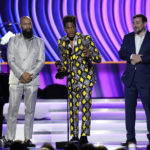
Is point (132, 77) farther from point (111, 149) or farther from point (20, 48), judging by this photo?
point (20, 48)

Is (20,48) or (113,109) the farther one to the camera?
(113,109)

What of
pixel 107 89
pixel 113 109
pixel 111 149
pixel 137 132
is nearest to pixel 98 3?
pixel 107 89

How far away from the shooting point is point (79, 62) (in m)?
5.45

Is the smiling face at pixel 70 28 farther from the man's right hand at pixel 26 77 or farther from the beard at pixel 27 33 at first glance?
the man's right hand at pixel 26 77

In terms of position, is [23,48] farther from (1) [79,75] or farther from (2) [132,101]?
(2) [132,101]

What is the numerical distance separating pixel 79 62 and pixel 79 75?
164mm

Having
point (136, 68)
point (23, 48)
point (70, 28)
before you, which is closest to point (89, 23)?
point (23, 48)

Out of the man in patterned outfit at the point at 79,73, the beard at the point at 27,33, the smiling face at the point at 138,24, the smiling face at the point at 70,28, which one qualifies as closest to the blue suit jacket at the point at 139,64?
the smiling face at the point at 138,24

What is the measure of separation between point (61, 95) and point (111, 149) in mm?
3197

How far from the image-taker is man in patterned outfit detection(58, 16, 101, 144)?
17.8ft

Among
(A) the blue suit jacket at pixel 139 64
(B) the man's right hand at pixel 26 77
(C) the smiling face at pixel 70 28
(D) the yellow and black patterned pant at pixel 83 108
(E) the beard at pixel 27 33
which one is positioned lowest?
(D) the yellow and black patterned pant at pixel 83 108

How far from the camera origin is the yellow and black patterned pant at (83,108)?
545 centimetres

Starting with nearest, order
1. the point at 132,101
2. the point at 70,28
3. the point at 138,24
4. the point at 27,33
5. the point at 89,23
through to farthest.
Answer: the point at 70,28
the point at 138,24
the point at 132,101
the point at 27,33
the point at 89,23

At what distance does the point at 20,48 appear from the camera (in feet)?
18.9
